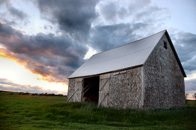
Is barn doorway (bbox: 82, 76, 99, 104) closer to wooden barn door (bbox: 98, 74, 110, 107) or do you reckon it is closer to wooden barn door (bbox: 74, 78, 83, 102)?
wooden barn door (bbox: 74, 78, 83, 102)

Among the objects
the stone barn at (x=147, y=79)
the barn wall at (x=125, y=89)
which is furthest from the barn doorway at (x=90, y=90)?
the barn wall at (x=125, y=89)

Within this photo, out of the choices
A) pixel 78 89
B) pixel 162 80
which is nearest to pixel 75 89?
pixel 78 89

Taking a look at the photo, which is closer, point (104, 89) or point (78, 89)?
point (104, 89)

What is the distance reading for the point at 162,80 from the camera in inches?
613

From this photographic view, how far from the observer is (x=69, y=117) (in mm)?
10484

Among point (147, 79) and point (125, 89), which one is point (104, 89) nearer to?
point (125, 89)

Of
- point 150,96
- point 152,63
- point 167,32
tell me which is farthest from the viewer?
point 167,32

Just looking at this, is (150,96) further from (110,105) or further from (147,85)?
(110,105)

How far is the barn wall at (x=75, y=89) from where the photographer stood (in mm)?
20469

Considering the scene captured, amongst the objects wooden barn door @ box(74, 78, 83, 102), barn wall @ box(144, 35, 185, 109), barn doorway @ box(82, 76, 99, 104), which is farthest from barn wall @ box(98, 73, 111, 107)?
barn wall @ box(144, 35, 185, 109)

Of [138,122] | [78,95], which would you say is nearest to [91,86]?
[78,95]

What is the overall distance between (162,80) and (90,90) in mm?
9623

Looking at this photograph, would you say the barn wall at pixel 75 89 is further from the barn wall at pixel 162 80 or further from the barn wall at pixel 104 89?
the barn wall at pixel 162 80

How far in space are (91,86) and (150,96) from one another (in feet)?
30.4
